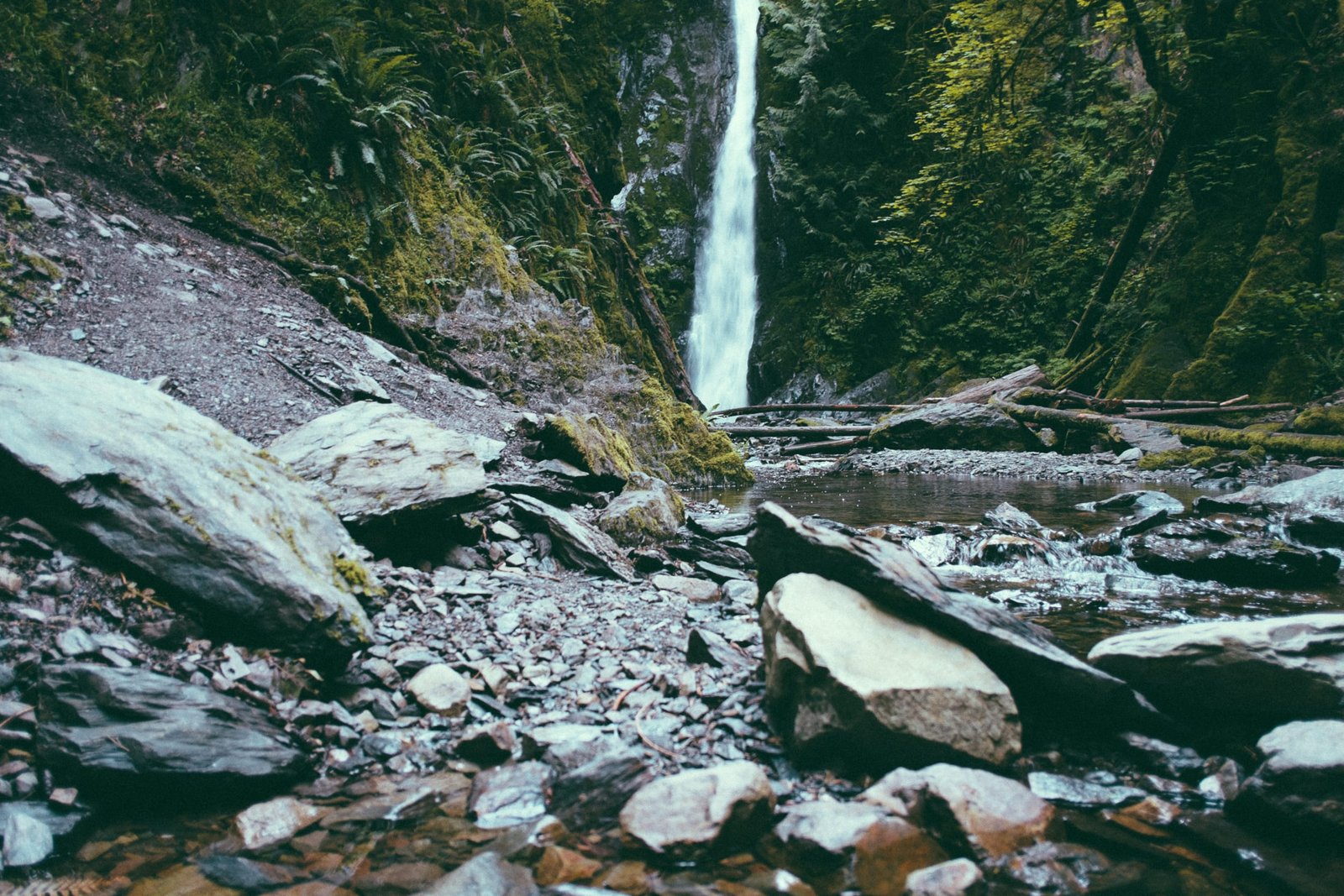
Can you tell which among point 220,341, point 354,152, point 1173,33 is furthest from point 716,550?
point 1173,33

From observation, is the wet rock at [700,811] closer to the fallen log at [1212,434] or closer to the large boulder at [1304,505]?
the large boulder at [1304,505]

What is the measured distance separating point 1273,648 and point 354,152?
9508 millimetres

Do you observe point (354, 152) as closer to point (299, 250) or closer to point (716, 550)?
point (299, 250)

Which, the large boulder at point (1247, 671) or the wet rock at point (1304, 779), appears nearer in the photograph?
the wet rock at point (1304, 779)

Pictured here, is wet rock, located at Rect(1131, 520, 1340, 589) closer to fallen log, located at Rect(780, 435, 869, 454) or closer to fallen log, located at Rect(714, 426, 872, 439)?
fallen log, located at Rect(780, 435, 869, 454)

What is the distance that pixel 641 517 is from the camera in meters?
5.52

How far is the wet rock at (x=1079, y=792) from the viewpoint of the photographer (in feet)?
7.22

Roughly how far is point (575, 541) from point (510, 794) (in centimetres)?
245

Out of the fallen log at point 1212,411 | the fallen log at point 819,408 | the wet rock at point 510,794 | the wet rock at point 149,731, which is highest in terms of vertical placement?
the fallen log at point 819,408

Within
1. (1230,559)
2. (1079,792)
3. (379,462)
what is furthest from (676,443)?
(1079,792)

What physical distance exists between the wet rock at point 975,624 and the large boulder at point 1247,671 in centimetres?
15

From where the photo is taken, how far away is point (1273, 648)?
242cm

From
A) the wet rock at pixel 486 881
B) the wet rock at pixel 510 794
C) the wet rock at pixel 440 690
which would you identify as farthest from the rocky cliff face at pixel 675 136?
the wet rock at pixel 486 881

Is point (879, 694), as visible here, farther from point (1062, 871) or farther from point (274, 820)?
point (274, 820)
